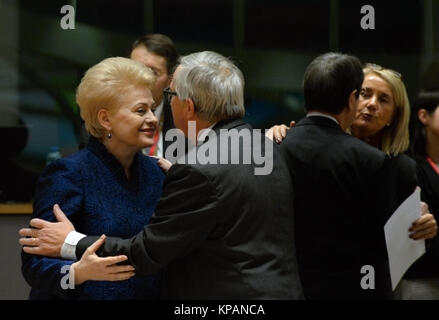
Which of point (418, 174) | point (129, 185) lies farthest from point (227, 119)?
point (418, 174)

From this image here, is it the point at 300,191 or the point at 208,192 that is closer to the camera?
the point at 208,192

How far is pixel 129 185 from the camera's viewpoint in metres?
1.94

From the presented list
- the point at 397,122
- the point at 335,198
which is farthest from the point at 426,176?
the point at 335,198

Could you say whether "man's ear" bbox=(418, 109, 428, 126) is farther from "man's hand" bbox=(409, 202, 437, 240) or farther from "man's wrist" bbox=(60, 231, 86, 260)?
"man's wrist" bbox=(60, 231, 86, 260)

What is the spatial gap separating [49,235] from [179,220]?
0.38 meters

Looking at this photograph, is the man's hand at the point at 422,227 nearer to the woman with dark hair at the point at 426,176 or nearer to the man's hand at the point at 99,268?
the woman with dark hair at the point at 426,176

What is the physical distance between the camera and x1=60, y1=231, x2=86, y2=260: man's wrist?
178cm

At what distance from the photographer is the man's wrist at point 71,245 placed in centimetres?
178

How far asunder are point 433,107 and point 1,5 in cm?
293

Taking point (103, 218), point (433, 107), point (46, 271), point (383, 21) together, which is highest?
point (383, 21)

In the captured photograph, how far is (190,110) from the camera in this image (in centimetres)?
182

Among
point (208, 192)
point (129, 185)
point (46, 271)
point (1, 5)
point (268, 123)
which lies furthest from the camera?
point (268, 123)

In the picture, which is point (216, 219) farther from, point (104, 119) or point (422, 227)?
point (422, 227)

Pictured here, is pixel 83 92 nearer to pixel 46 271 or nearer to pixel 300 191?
pixel 46 271
